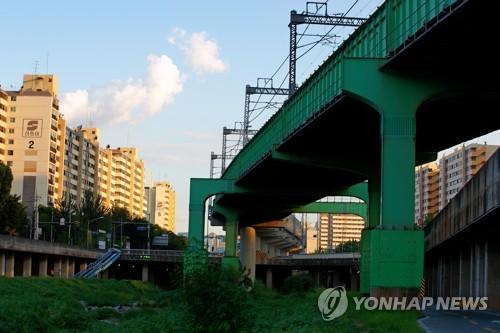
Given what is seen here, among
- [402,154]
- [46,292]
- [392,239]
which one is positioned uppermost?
[402,154]

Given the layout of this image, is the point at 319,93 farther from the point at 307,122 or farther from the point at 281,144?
the point at 281,144

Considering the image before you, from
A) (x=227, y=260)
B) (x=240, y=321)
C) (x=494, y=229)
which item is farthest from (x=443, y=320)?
(x=227, y=260)

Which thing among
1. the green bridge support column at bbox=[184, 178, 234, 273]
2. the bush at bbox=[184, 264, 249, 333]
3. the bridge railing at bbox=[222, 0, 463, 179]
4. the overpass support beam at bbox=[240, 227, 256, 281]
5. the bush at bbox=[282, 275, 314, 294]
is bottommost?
the bush at bbox=[282, 275, 314, 294]

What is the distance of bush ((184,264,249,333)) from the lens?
22.4 m

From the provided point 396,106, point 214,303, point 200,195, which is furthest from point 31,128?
point 214,303

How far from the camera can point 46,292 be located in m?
65.6

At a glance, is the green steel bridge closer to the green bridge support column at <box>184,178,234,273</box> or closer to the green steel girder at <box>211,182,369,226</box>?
the green bridge support column at <box>184,178,234,273</box>

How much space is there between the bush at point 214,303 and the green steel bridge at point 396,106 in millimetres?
4199

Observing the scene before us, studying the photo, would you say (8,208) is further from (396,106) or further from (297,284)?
(396,106)

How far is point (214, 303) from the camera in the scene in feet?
74.0

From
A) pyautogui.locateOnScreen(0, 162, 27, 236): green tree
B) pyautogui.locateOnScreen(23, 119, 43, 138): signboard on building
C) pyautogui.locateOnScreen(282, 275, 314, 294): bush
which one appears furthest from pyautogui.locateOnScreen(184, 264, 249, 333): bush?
pyautogui.locateOnScreen(23, 119, 43, 138): signboard on building

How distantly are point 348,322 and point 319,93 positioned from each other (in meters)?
20.3

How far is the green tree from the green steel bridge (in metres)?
63.6

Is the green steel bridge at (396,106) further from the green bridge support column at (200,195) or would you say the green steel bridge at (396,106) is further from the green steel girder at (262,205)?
the green steel girder at (262,205)
